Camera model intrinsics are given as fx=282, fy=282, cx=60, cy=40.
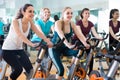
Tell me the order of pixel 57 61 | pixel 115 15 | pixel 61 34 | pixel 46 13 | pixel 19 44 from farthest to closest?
pixel 115 15, pixel 46 13, pixel 57 61, pixel 61 34, pixel 19 44

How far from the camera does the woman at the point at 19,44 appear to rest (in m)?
3.52

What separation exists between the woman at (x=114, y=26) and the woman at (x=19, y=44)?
2.44 metres

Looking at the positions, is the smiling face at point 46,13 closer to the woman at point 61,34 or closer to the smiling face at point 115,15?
the woman at point 61,34

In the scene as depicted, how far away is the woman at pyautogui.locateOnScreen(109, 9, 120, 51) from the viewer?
5664mm

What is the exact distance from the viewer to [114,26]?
5.92 m

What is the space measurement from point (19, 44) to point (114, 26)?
9.25 feet

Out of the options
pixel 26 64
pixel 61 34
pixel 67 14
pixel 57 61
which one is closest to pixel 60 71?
pixel 57 61

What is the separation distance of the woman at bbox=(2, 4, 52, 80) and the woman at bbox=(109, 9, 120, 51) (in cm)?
244

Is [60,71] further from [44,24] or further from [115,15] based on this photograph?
[115,15]

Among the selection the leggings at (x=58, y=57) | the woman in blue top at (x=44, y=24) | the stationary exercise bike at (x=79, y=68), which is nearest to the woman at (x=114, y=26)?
the stationary exercise bike at (x=79, y=68)

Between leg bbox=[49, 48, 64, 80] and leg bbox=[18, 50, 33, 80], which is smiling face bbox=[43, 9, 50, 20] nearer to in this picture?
leg bbox=[49, 48, 64, 80]

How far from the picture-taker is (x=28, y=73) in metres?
3.59

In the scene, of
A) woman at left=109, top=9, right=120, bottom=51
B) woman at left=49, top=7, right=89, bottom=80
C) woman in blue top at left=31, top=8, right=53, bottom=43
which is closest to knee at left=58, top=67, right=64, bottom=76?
woman at left=49, top=7, right=89, bottom=80

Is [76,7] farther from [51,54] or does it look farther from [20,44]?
[20,44]
